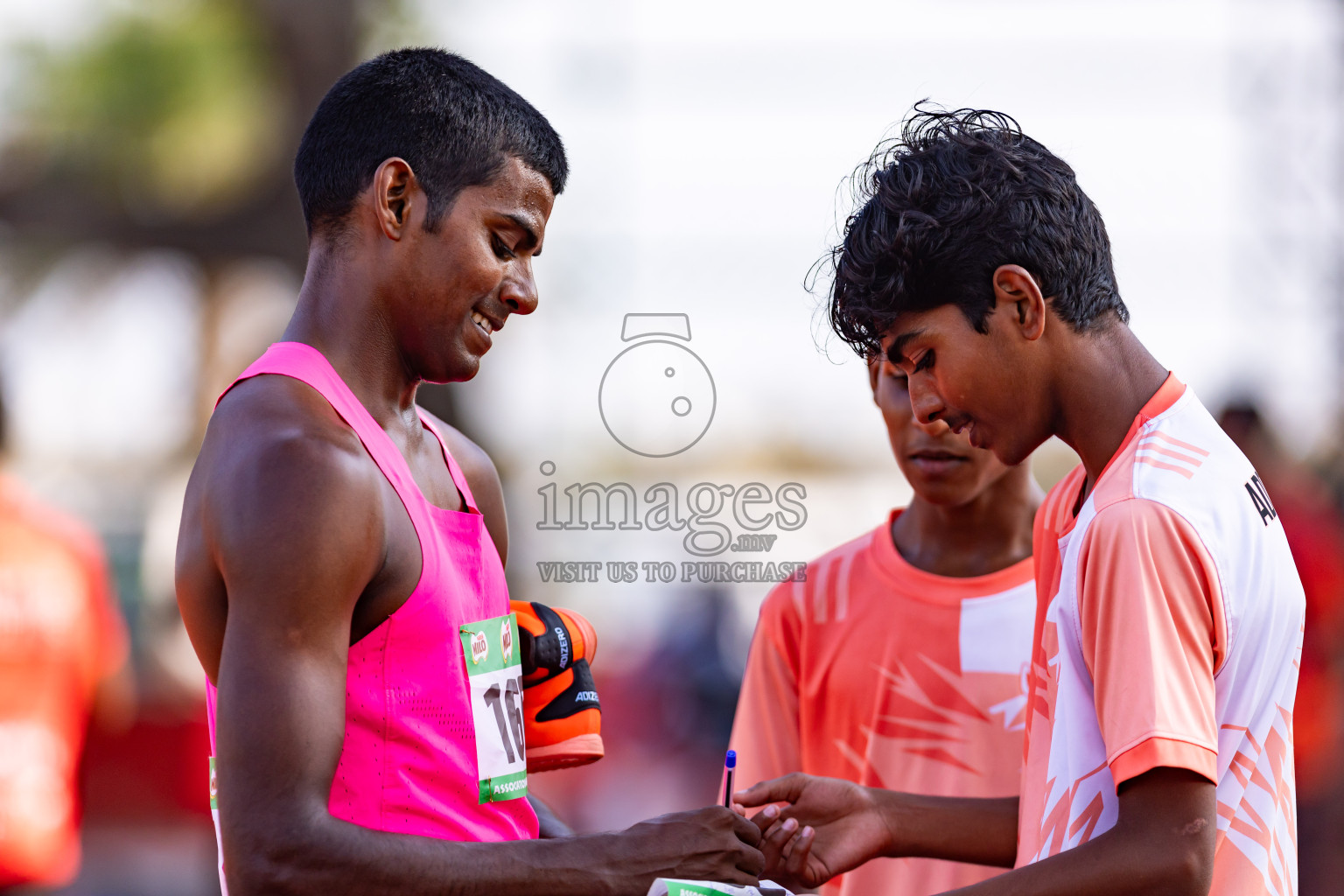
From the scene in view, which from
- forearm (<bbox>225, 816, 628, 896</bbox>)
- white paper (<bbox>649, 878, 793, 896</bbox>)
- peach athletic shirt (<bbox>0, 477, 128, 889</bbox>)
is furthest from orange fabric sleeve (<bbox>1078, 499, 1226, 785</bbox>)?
peach athletic shirt (<bbox>0, 477, 128, 889</bbox>)

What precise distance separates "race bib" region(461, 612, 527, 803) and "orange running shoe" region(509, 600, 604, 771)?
0.14 m

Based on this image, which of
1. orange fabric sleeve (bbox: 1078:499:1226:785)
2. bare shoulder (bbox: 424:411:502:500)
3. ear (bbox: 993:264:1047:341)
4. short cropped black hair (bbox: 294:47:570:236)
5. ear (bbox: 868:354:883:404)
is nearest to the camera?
orange fabric sleeve (bbox: 1078:499:1226:785)

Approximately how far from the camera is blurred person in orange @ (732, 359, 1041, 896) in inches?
125

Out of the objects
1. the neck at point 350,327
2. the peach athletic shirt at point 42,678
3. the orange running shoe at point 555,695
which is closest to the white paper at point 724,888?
the orange running shoe at point 555,695

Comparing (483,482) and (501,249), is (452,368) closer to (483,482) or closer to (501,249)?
(501,249)

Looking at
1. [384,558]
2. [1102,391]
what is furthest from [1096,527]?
[384,558]

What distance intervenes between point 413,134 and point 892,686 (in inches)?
69.6

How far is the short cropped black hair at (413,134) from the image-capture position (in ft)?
8.01

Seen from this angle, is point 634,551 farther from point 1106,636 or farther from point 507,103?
point 1106,636

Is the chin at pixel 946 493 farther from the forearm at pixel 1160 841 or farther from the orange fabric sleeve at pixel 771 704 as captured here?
the forearm at pixel 1160 841

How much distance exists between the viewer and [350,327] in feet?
7.93

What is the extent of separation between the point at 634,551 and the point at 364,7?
12.4 ft

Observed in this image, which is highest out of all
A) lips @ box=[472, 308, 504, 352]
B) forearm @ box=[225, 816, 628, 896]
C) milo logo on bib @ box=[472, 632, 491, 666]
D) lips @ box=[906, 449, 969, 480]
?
lips @ box=[472, 308, 504, 352]

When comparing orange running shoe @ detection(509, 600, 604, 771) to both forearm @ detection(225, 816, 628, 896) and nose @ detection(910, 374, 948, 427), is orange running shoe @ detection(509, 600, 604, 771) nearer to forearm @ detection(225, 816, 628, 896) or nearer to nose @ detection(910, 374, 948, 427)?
forearm @ detection(225, 816, 628, 896)
